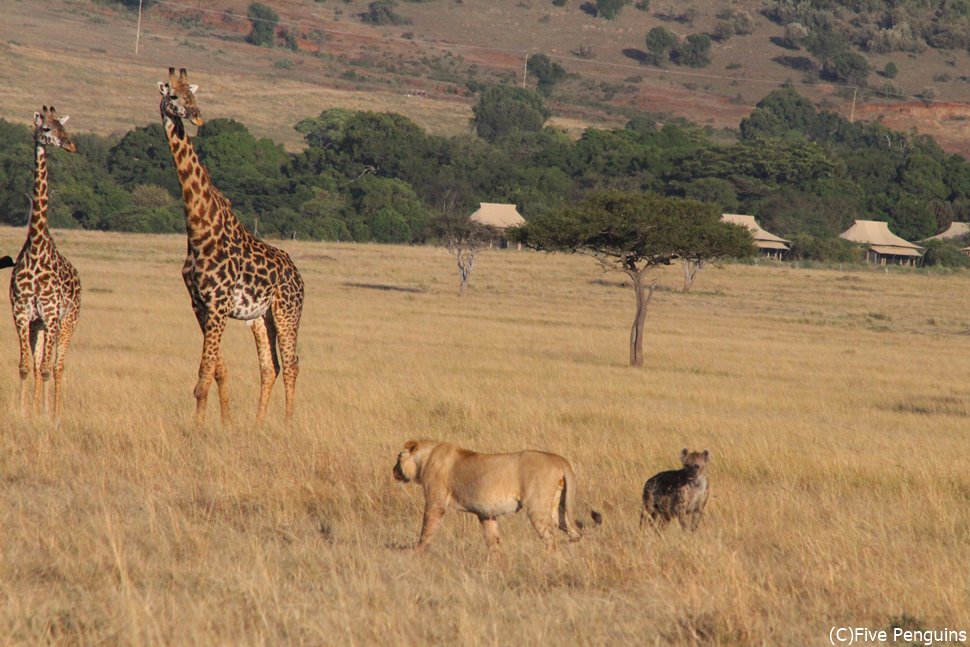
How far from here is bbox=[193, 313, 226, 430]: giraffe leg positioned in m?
12.7

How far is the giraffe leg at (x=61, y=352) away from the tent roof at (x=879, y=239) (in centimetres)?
8814

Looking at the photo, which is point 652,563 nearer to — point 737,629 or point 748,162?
point 737,629

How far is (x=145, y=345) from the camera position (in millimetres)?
24688

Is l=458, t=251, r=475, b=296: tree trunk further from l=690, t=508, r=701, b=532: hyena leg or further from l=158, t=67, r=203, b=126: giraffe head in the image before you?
l=690, t=508, r=701, b=532: hyena leg

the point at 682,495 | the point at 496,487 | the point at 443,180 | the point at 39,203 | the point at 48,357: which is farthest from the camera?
the point at 443,180

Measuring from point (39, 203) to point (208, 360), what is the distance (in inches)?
134

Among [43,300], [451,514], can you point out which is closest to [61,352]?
[43,300]

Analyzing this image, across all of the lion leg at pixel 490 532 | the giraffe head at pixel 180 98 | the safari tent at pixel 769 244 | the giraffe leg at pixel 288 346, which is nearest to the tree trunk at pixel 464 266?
the giraffe leg at pixel 288 346

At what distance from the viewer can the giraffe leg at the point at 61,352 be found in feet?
42.2

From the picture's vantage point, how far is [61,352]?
13570 millimetres

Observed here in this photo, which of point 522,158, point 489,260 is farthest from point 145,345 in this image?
point 522,158

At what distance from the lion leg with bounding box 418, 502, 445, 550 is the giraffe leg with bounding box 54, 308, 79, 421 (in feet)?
19.6

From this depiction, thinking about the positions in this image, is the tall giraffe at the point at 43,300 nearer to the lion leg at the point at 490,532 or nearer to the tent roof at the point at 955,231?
Result: the lion leg at the point at 490,532

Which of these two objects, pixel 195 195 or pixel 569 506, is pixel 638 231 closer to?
pixel 195 195
